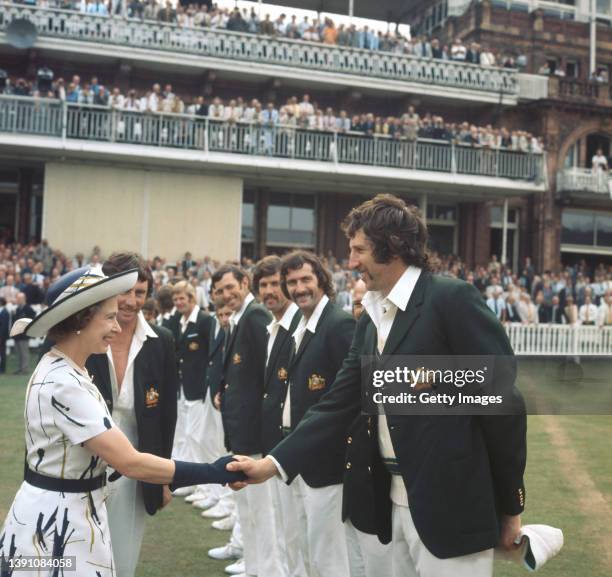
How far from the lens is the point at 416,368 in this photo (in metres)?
2.96

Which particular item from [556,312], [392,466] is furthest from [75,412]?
[556,312]

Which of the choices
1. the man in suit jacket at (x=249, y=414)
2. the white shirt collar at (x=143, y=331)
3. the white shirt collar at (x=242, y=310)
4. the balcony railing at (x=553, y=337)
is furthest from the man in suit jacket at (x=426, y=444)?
the balcony railing at (x=553, y=337)

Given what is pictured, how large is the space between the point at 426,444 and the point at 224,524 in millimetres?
4303

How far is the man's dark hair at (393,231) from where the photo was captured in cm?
316

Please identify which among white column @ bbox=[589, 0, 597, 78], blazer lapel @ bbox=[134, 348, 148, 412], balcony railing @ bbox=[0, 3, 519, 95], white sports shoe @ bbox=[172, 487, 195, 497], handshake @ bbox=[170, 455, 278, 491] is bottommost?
white sports shoe @ bbox=[172, 487, 195, 497]

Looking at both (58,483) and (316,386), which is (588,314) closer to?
(316,386)

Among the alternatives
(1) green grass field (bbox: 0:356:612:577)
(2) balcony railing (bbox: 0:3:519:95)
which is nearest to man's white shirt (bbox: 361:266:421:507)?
(1) green grass field (bbox: 0:356:612:577)

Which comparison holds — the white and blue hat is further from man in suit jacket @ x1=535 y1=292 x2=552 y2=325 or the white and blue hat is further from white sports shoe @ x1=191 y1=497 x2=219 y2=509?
man in suit jacket @ x1=535 y1=292 x2=552 y2=325

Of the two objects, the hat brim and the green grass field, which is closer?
the hat brim

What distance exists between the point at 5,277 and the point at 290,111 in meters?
10.6

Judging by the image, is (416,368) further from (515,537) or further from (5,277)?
(5,277)

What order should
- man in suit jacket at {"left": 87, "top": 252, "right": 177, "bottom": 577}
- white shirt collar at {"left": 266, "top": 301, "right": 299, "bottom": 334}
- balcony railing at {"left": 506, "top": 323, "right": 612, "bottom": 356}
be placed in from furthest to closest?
balcony railing at {"left": 506, "top": 323, "right": 612, "bottom": 356}
white shirt collar at {"left": 266, "top": 301, "right": 299, "bottom": 334}
man in suit jacket at {"left": 87, "top": 252, "right": 177, "bottom": 577}

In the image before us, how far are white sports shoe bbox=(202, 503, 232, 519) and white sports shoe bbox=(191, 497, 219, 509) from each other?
0.93 feet

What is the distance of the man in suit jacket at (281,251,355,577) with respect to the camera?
446 cm
